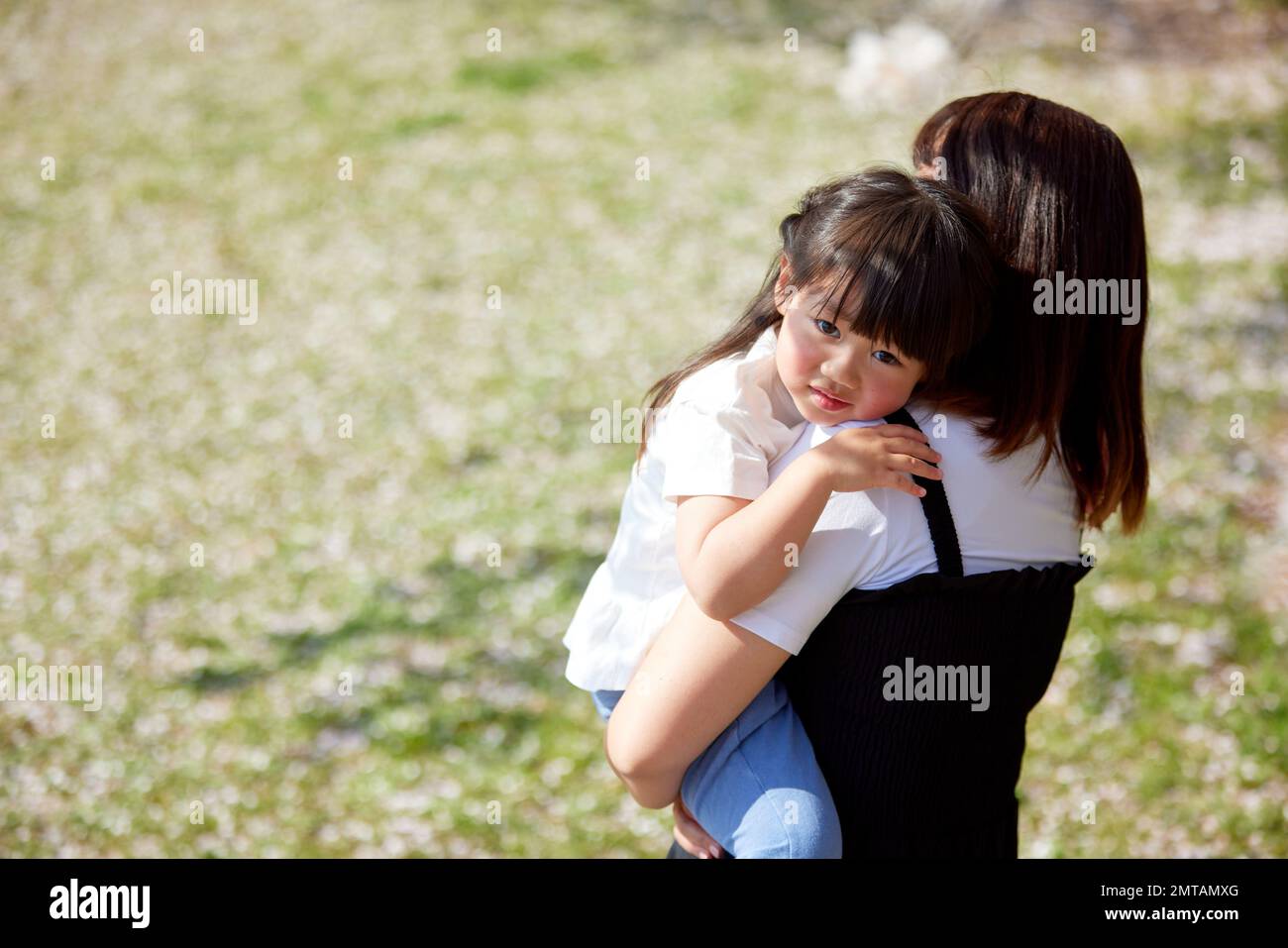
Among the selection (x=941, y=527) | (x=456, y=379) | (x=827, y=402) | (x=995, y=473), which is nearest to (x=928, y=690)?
(x=941, y=527)

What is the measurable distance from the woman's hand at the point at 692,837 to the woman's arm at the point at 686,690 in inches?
7.7

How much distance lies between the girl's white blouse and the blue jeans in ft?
0.84

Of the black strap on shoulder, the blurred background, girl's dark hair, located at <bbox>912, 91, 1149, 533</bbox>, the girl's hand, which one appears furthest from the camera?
the blurred background

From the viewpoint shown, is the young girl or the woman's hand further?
the woman's hand

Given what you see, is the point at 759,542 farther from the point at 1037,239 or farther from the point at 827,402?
the point at 1037,239

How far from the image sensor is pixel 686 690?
2088 millimetres

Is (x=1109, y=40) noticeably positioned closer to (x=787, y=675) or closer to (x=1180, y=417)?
(x=1180, y=417)

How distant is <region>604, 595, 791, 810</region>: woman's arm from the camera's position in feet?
6.74

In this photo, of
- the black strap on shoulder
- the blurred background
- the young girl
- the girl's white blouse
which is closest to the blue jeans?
the young girl

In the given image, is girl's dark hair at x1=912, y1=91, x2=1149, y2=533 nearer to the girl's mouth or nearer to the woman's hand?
the girl's mouth

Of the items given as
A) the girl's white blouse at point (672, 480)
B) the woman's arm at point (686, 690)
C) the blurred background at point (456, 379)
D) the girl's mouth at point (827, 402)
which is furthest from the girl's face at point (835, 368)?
the blurred background at point (456, 379)

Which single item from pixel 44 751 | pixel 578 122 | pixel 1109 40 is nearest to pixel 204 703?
pixel 44 751

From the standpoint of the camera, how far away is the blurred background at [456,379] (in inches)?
210

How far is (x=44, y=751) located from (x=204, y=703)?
0.73 m
